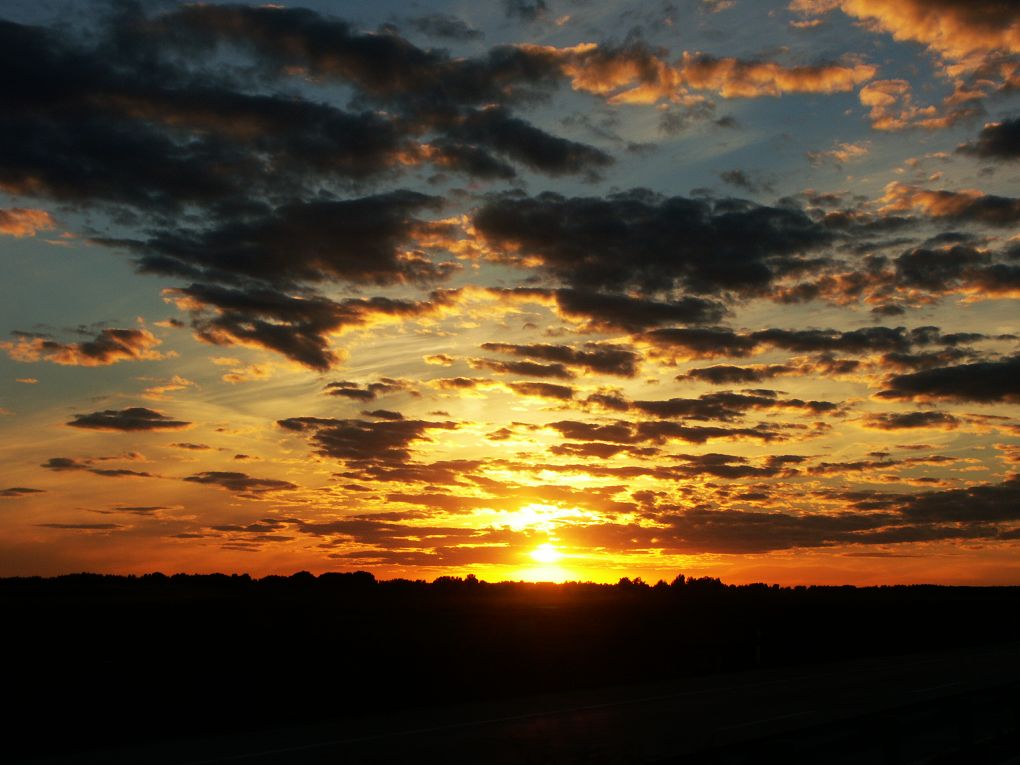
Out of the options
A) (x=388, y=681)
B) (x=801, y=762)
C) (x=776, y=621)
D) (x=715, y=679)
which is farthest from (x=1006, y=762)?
(x=776, y=621)

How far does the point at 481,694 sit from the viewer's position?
2822 centimetres

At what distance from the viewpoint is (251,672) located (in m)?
28.4

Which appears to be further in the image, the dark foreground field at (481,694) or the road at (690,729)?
the dark foreground field at (481,694)

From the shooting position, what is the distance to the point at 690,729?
65.2ft

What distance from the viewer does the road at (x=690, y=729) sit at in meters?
8.73

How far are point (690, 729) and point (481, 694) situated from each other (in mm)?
9384

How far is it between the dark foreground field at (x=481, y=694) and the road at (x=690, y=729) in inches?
1.6

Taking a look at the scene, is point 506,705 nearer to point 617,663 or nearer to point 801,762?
point 617,663

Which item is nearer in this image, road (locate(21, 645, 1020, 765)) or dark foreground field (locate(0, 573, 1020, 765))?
road (locate(21, 645, 1020, 765))

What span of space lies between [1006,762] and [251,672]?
20452 mm

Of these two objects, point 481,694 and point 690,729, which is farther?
point 481,694

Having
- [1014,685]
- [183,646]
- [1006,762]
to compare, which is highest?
[183,646]

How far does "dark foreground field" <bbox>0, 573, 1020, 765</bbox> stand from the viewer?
40.1ft

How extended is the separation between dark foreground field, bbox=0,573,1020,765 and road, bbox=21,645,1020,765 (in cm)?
4
